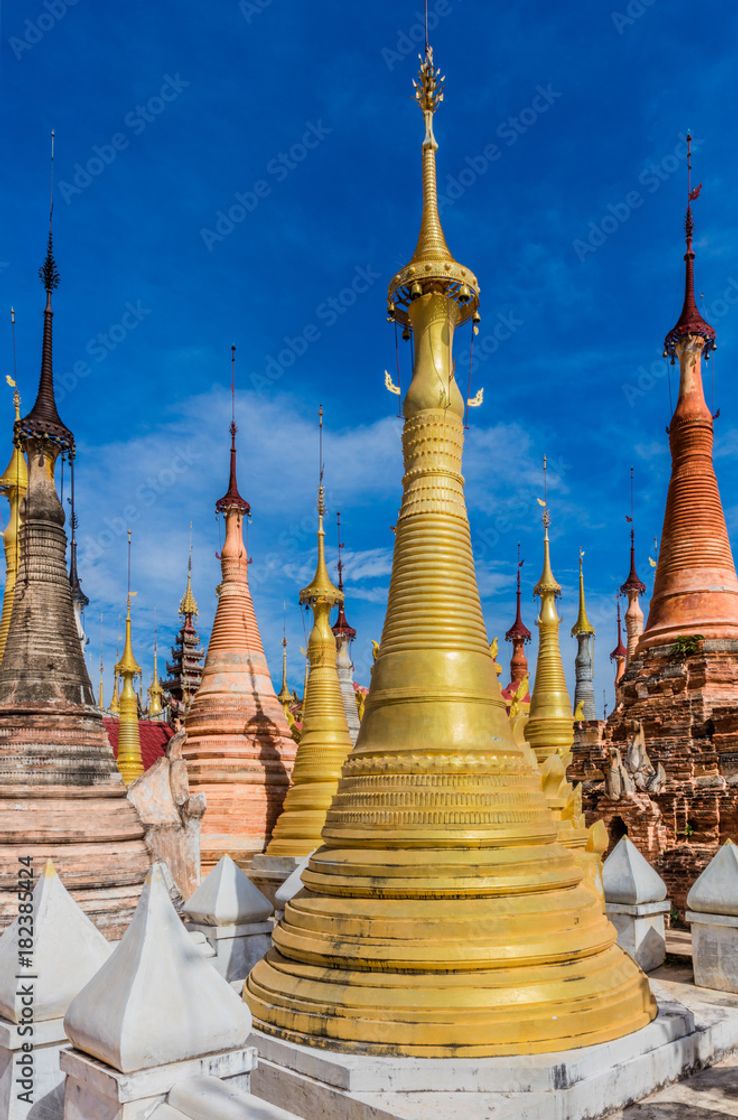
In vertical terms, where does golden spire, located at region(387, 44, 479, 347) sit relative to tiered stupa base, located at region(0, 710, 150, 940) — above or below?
above

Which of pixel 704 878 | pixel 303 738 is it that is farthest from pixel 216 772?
pixel 704 878

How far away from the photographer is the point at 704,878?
11344 mm

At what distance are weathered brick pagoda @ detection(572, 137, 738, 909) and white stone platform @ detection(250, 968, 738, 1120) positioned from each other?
10890 mm

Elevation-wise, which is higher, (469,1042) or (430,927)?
(430,927)

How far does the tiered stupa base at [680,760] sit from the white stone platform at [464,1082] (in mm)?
10800

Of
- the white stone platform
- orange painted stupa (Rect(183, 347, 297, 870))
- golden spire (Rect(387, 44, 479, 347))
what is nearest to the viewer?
the white stone platform

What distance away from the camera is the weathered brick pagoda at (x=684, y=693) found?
18.0 m

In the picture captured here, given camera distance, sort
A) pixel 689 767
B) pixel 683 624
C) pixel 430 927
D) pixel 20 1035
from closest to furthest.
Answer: pixel 20 1035 → pixel 430 927 → pixel 689 767 → pixel 683 624

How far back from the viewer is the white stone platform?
21.8 ft

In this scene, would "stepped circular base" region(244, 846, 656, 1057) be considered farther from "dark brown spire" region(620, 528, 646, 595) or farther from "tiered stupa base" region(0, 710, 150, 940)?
"dark brown spire" region(620, 528, 646, 595)

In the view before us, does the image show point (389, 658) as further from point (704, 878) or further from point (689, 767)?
point (689, 767)

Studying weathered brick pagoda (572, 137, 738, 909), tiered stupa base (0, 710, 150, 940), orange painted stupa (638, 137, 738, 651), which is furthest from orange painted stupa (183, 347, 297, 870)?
orange painted stupa (638, 137, 738, 651)

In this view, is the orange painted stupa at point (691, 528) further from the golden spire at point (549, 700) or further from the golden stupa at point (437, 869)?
the golden stupa at point (437, 869)

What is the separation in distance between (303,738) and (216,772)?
2498 millimetres
